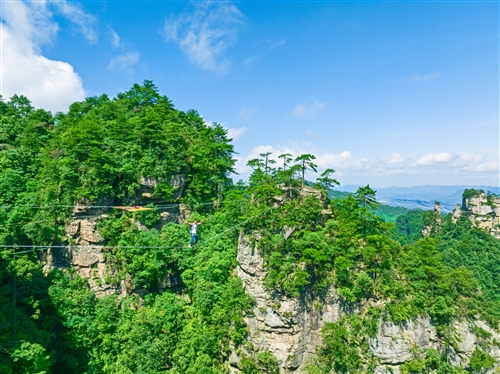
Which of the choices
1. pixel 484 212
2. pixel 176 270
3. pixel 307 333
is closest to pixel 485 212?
pixel 484 212

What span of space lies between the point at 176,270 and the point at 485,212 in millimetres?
60379

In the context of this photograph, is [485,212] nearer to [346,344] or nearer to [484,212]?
[484,212]

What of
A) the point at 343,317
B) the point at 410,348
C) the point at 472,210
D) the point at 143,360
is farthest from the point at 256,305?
the point at 472,210

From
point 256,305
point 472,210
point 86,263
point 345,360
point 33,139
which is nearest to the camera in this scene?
point 345,360

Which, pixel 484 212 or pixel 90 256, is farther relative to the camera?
pixel 484 212

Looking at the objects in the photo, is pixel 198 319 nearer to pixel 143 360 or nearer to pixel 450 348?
pixel 143 360

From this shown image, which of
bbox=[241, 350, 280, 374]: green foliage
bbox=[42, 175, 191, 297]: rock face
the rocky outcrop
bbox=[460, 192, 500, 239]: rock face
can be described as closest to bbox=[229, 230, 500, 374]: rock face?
the rocky outcrop

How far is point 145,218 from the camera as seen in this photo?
71.1 ft

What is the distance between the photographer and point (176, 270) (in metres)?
21.6

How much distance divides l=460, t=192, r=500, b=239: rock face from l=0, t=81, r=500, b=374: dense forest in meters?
42.0

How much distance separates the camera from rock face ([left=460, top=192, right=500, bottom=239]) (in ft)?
172

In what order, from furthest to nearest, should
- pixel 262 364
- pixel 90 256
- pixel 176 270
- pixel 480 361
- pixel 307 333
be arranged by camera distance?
pixel 176 270
pixel 90 256
pixel 480 361
pixel 307 333
pixel 262 364

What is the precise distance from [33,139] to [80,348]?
703 inches

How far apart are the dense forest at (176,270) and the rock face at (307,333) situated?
491 mm
